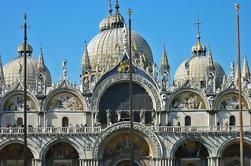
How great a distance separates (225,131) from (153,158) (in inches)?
267

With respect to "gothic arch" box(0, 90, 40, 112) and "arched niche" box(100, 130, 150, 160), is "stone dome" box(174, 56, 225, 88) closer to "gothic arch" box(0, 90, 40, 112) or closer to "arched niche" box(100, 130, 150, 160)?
"arched niche" box(100, 130, 150, 160)

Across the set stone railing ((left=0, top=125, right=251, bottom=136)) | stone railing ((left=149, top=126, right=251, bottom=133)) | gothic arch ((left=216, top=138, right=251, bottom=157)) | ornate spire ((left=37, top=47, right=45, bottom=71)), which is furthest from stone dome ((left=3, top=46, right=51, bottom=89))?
gothic arch ((left=216, top=138, right=251, bottom=157))

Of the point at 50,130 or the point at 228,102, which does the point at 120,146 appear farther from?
the point at 228,102

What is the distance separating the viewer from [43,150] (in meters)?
65.1

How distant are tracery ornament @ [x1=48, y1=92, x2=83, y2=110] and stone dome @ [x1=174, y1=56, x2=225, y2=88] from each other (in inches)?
737

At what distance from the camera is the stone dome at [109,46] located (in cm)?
8112

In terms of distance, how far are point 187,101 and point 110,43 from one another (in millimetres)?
16191

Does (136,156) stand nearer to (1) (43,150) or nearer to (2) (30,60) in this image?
(1) (43,150)

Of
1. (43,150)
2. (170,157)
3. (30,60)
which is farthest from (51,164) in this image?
(30,60)

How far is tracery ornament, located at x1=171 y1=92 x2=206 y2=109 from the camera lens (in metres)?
68.8

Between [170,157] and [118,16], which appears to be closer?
[170,157]

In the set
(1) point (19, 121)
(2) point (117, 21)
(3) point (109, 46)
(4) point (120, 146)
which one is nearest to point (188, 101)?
(4) point (120, 146)

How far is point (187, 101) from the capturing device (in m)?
68.8

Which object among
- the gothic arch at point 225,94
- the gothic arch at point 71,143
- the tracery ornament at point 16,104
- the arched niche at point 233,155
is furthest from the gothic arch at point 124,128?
the tracery ornament at point 16,104
